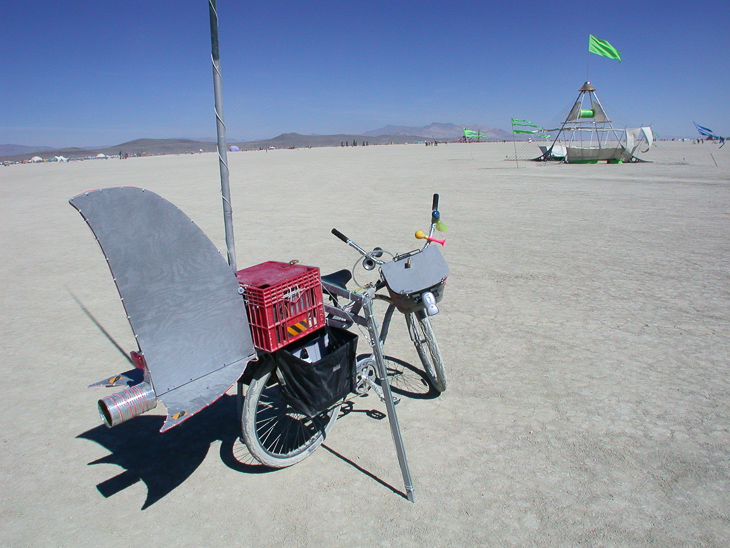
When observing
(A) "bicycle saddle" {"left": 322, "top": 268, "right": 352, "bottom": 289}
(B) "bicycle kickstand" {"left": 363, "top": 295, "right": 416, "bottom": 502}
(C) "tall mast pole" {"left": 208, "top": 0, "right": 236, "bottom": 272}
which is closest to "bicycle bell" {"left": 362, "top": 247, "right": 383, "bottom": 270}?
(A) "bicycle saddle" {"left": 322, "top": 268, "right": 352, "bottom": 289}

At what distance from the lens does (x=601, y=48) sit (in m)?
30.3

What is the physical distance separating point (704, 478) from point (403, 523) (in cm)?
192

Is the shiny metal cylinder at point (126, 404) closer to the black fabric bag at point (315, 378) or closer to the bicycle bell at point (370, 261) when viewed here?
the black fabric bag at point (315, 378)

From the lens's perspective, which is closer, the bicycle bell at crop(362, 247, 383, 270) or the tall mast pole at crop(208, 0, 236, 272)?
the tall mast pole at crop(208, 0, 236, 272)

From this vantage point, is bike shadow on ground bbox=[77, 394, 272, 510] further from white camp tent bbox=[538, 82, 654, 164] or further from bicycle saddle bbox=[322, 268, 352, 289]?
white camp tent bbox=[538, 82, 654, 164]

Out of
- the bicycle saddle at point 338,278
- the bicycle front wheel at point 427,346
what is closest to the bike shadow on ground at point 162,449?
the bicycle saddle at point 338,278

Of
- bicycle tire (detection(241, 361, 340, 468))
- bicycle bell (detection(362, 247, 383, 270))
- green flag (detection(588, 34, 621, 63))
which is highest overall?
green flag (detection(588, 34, 621, 63))

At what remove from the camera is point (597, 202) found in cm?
1382

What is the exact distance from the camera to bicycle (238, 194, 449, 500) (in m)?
2.91

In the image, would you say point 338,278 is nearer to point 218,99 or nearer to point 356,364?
point 356,364

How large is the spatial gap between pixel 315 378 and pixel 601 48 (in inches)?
1364

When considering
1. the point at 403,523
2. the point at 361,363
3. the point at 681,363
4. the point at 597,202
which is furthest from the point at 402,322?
the point at 597,202

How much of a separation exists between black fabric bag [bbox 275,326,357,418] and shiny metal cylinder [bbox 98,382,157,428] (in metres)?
0.73

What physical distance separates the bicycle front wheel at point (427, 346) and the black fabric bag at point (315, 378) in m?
0.87
